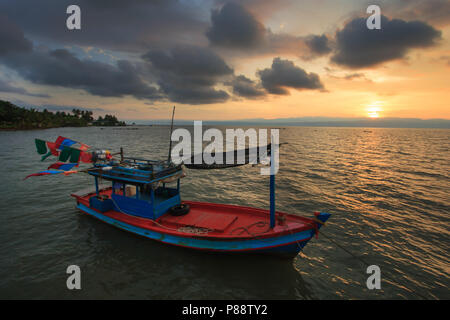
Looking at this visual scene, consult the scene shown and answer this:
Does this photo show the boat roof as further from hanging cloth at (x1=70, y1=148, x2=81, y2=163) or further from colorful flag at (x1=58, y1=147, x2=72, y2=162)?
colorful flag at (x1=58, y1=147, x2=72, y2=162)

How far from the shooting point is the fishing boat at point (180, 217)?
8.52 m

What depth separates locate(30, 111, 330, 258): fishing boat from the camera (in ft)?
27.9

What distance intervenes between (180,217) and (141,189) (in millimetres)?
3678

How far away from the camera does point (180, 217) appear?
11.1m

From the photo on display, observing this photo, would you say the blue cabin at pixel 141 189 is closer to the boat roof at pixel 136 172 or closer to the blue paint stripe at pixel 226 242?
the boat roof at pixel 136 172

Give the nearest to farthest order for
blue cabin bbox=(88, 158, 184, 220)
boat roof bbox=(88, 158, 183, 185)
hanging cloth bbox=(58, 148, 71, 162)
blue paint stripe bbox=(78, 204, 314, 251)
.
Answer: blue paint stripe bbox=(78, 204, 314, 251) → boat roof bbox=(88, 158, 183, 185) → blue cabin bbox=(88, 158, 184, 220) → hanging cloth bbox=(58, 148, 71, 162)

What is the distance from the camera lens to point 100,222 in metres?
13.1

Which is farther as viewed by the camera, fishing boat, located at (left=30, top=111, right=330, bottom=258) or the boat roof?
the boat roof

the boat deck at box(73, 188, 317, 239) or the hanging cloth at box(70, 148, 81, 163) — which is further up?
the hanging cloth at box(70, 148, 81, 163)

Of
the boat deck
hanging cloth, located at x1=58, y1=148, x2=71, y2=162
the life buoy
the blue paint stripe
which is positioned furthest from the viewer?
the life buoy

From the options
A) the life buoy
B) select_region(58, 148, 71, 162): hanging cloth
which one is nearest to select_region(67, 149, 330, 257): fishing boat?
the life buoy

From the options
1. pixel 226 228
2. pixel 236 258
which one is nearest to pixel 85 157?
pixel 226 228

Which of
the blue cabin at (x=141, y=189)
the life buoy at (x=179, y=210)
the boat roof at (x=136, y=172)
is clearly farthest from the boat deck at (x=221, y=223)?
the boat roof at (x=136, y=172)
